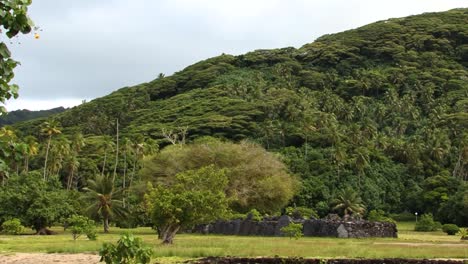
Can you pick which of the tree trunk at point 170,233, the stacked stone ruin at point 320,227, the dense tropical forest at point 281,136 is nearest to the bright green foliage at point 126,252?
the dense tropical forest at point 281,136

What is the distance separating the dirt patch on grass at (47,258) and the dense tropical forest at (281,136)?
15.4 feet

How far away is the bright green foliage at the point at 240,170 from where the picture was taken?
63719 mm

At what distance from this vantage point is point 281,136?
106812 mm

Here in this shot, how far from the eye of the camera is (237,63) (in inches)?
7446

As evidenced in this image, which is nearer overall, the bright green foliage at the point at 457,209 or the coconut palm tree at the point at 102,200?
the coconut palm tree at the point at 102,200

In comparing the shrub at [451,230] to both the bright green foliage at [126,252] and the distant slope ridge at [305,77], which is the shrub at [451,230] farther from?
the distant slope ridge at [305,77]

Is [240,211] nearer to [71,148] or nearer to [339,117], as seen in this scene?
[71,148]

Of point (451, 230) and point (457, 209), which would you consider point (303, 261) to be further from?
point (457, 209)

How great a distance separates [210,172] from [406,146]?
2244 inches

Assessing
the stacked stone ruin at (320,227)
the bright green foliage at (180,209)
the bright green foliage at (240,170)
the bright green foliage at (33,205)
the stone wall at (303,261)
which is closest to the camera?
the stone wall at (303,261)

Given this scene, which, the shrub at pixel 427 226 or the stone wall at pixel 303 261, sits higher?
the stone wall at pixel 303 261

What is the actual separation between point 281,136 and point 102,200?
52.5 meters

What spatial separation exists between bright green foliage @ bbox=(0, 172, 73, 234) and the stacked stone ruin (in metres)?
16.3

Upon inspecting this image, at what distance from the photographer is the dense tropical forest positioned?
6419 cm
